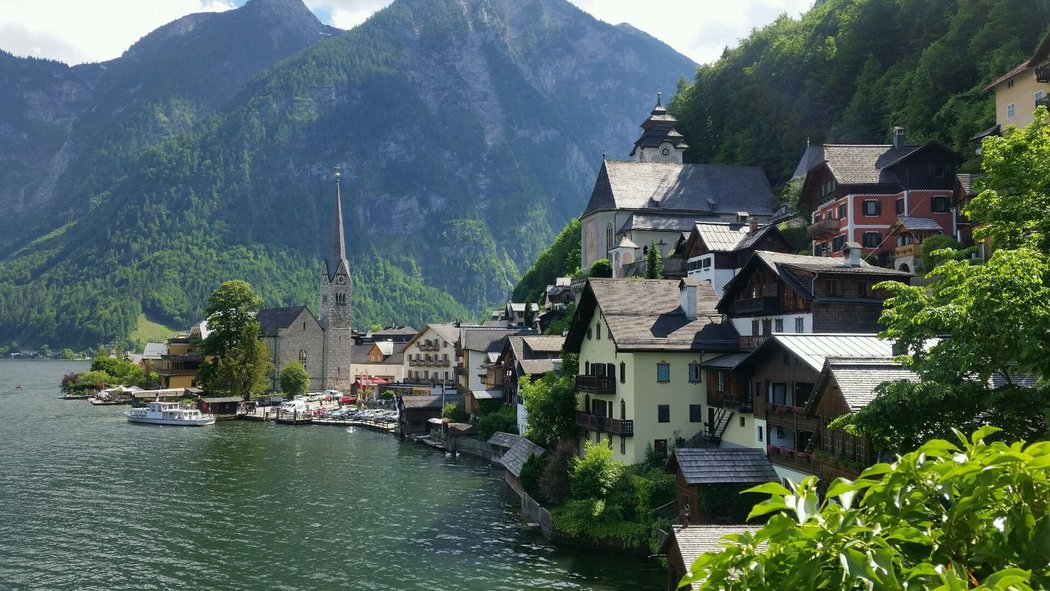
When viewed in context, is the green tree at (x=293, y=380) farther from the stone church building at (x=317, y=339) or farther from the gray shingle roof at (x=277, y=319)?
the gray shingle roof at (x=277, y=319)

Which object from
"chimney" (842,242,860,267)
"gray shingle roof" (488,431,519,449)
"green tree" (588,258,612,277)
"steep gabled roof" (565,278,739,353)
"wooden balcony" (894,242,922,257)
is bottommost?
"gray shingle roof" (488,431,519,449)

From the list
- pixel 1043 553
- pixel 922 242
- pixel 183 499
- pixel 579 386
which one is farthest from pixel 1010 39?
pixel 1043 553

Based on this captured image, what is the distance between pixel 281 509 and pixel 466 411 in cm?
3631

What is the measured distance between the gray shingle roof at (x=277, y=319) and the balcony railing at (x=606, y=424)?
319 ft

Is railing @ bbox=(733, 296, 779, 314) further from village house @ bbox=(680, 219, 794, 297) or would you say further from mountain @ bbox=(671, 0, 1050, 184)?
mountain @ bbox=(671, 0, 1050, 184)

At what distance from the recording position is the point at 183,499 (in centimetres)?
5131

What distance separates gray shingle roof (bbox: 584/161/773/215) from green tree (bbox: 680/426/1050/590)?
9427 cm

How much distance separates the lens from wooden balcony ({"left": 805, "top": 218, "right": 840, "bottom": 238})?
215 feet

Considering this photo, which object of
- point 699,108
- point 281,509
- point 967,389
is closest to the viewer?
point 967,389

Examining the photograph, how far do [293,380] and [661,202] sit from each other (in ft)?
190

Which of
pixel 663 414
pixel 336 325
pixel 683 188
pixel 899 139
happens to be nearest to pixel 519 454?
pixel 663 414

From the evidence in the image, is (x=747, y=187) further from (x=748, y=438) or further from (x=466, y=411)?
(x=748, y=438)

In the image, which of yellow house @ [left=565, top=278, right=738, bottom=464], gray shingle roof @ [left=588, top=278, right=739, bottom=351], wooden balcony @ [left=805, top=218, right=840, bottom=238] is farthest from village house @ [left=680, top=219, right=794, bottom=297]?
yellow house @ [left=565, top=278, right=738, bottom=464]

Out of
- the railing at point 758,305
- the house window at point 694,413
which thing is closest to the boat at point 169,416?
the house window at point 694,413
